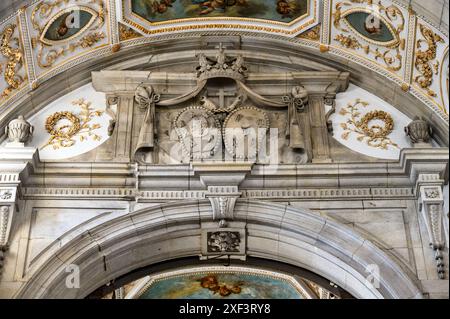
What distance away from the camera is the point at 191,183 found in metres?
13.2

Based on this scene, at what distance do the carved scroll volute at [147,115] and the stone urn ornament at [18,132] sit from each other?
1461 millimetres

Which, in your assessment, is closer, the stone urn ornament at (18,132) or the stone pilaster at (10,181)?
the stone pilaster at (10,181)

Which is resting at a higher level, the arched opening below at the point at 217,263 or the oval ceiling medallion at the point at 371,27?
the oval ceiling medallion at the point at 371,27

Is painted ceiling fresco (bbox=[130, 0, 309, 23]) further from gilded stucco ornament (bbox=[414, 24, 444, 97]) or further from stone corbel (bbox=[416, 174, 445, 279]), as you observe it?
stone corbel (bbox=[416, 174, 445, 279])

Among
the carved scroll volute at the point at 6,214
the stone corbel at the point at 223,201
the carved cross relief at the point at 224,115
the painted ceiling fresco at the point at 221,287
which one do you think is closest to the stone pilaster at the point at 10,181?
the carved scroll volute at the point at 6,214

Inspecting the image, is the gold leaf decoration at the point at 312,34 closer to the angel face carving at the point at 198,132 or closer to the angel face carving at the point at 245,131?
the angel face carving at the point at 245,131

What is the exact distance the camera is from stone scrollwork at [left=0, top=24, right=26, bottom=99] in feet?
45.1

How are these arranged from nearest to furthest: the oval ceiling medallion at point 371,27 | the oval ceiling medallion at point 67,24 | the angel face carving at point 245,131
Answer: the angel face carving at point 245,131 < the oval ceiling medallion at point 371,27 < the oval ceiling medallion at point 67,24

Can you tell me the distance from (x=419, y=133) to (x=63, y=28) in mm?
5006

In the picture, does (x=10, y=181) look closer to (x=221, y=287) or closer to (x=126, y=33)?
(x=126, y=33)

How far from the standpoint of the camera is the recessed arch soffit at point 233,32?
1373 centimetres

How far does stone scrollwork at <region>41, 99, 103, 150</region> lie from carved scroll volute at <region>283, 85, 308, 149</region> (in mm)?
2547
